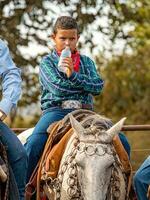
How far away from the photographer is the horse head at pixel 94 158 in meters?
7.48

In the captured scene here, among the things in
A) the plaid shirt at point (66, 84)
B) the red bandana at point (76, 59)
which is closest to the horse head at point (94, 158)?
the plaid shirt at point (66, 84)

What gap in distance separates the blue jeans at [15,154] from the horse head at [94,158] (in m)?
0.54

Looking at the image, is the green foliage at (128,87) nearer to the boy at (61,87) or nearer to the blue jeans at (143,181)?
the boy at (61,87)

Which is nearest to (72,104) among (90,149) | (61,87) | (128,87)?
(61,87)

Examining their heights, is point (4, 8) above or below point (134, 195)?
above

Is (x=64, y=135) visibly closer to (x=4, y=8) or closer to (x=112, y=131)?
(x=112, y=131)

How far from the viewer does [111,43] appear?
19.9 meters

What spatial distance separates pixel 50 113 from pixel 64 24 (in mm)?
1016

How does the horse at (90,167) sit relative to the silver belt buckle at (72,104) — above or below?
below

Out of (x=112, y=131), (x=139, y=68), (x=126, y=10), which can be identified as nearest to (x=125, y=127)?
(x=112, y=131)

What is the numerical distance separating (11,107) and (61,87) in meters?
1.60

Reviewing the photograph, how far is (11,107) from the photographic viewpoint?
A: 7.49m

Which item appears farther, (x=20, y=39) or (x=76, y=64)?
(x=20, y=39)

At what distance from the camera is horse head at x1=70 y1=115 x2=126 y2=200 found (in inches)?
294
